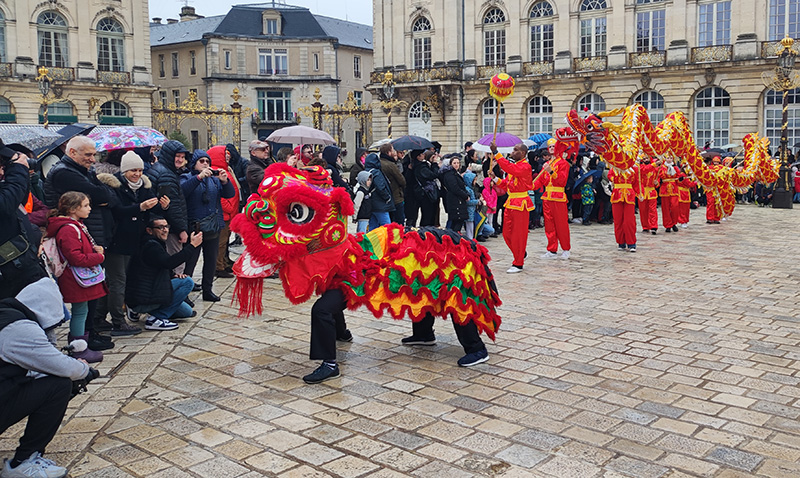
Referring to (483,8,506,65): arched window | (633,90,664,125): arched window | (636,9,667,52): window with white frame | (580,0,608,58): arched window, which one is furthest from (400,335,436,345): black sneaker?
(483,8,506,65): arched window

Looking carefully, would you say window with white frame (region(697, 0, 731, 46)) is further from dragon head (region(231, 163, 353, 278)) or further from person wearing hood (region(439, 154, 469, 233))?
dragon head (region(231, 163, 353, 278))

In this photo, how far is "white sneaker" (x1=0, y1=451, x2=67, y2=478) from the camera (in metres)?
4.20

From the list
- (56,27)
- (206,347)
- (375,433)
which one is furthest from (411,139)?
(56,27)

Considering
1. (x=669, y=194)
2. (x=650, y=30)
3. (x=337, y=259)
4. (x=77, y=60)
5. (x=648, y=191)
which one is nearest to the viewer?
(x=337, y=259)

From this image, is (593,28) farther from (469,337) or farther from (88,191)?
(88,191)

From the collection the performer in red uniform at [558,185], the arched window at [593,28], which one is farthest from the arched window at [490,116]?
the performer in red uniform at [558,185]

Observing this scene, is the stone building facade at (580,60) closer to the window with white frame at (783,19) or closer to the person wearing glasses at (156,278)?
the window with white frame at (783,19)

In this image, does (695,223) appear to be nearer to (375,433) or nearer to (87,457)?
(375,433)

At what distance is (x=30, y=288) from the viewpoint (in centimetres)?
422

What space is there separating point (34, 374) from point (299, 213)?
7.51 feet

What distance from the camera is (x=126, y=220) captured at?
7.34 m

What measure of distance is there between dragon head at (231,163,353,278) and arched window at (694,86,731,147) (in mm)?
29003

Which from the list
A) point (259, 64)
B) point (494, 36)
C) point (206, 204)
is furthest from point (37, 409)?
point (259, 64)

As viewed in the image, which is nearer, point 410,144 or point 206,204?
point 206,204
